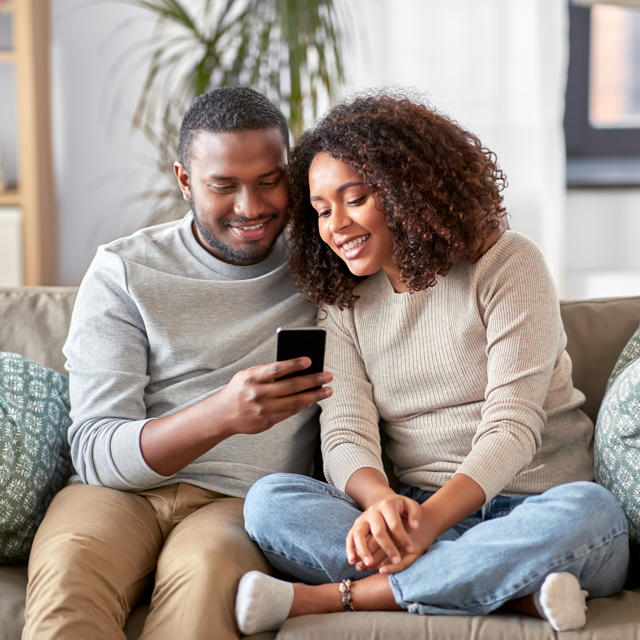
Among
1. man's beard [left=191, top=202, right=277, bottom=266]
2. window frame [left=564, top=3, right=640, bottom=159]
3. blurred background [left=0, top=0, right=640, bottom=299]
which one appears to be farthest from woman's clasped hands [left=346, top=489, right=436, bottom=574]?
window frame [left=564, top=3, right=640, bottom=159]

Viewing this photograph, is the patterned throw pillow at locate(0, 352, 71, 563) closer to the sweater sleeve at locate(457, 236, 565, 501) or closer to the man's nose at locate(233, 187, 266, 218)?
the man's nose at locate(233, 187, 266, 218)

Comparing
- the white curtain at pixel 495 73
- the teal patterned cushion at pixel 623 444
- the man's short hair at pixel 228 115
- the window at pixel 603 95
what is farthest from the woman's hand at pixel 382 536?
the window at pixel 603 95

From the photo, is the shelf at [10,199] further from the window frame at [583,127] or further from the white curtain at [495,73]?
the window frame at [583,127]

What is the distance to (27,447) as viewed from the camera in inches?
59.2

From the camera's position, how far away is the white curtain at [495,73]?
3076 mm

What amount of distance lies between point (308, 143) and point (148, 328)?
416mm

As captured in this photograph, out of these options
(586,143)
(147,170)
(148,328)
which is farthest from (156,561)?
(586,143)

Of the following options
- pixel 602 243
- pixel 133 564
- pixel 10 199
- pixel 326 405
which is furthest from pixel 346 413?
pixel 602 243

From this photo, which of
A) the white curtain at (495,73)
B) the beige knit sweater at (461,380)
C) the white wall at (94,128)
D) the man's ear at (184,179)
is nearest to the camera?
the beige knit sweater at (461,380)

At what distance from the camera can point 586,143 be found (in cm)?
342

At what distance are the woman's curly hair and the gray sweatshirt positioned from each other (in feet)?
0.85

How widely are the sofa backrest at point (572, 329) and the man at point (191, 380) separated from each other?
0.65 feet

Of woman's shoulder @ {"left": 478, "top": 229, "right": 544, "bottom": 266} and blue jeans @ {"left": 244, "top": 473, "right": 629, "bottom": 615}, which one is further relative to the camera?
woman's shoulder @ {"left": 478, "top": 229, "right": 544, "bottom": 266}

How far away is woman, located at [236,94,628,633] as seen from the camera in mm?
1277
